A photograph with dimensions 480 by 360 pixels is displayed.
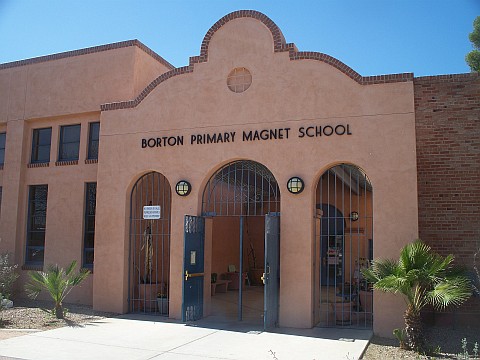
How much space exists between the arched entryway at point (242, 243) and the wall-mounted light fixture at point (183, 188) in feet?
1.64

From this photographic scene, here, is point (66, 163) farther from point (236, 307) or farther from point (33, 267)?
point (236, 307)

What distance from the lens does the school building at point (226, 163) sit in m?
10.7

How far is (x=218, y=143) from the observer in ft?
40.1

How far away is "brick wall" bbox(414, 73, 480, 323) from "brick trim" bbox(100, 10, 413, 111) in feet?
2.94

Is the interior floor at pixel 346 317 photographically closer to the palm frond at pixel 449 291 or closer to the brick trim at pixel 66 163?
the palm frond at pixel 449 291

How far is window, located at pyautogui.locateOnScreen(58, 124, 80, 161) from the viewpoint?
1552 cm

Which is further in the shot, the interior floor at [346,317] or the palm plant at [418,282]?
the interior floor at [346,317]

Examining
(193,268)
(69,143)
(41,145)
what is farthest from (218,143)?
(41,145)

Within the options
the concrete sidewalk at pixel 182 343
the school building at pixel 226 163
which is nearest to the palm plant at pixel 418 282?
the concrete sidewalk at pixel 182 343

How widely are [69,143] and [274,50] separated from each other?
7426mm

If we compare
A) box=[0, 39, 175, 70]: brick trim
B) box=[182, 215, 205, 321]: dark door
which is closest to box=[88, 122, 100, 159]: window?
box=[0, 39, 175, 70]: brick trim

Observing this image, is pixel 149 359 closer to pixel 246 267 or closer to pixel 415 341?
pixel 415 341

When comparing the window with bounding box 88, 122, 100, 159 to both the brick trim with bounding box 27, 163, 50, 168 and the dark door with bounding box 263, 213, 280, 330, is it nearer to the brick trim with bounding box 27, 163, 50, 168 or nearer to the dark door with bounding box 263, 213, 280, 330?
the brick trim with bounding box 27, 163, 50, 168

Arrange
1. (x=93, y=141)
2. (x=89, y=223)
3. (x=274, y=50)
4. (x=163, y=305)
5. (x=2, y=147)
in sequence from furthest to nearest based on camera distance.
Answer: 1. (x=2, y=147)
2. (x=93, y=141)
3. (x=89, y=223)
4. (x=163, y=305)
5. (x=274, y=50)
